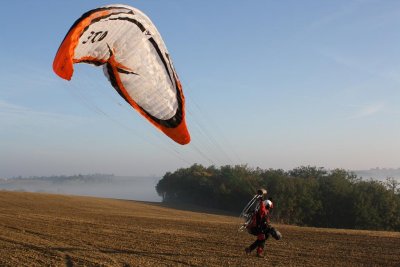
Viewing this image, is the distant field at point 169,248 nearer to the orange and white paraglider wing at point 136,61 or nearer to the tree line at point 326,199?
the orange and white paraglider wing at point 136,61

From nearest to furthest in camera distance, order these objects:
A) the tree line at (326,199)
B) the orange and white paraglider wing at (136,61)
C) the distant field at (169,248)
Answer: the orange and white paraglider wing at (136,61), the distant field at (169,248), the tree line at (326,199)

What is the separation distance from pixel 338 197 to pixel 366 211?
4418 mm

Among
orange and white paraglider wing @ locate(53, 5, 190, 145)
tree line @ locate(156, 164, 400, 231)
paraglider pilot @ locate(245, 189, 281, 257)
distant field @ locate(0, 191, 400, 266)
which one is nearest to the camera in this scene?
orange and white paraglider wing @ locate(53, 5, 190, 145)

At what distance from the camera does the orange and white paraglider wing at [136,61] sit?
9.73 meters

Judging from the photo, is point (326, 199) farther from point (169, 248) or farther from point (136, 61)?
point (136, 61)

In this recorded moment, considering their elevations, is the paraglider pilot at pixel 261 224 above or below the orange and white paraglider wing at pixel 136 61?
below

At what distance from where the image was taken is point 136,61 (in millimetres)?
11625

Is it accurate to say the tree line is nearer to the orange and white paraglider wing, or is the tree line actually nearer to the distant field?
the distant field

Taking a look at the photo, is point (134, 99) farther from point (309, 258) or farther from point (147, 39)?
A: point (309, 258)

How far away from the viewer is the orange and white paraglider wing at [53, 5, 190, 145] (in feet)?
31.9

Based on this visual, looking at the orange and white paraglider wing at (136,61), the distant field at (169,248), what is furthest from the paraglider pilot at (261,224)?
the orange and white paraglider wing at (136,61)

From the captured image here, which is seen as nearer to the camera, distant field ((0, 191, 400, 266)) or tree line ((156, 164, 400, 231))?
distant field ((0, 191, 400, 266))

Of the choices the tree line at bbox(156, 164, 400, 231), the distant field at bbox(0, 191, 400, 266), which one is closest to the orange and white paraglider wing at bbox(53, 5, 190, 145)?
the distant field at bbox(0, 191, 400, 266)

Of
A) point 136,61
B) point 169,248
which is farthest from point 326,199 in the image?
point 136,61
